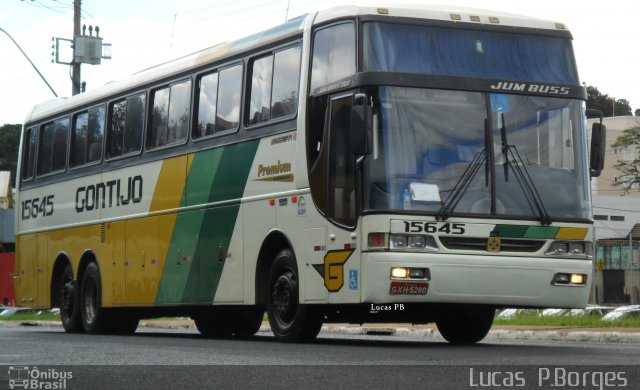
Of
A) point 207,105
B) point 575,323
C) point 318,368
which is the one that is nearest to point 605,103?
point 575,323

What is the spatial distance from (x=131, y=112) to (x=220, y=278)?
4.06m

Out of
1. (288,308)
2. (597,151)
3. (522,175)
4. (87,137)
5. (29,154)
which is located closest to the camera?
(522,175)

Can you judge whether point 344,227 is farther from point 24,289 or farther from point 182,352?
point 24,289

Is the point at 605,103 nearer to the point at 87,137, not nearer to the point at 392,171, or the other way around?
the point at 87,137

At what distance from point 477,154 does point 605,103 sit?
11142 centimetres

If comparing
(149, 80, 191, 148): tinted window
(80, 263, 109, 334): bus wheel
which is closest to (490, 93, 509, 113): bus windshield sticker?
(149, 80, 191, 148): tinted window

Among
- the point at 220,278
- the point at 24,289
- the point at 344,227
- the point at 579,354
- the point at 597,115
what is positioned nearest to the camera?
the point at 579,354

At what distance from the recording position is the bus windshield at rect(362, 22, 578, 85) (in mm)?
14102

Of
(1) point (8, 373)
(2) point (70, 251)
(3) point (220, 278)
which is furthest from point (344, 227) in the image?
(2) point (70, 251)

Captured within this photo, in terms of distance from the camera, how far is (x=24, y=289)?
923 inches

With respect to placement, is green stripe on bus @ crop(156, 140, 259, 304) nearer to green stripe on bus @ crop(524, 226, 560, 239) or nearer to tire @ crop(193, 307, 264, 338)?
tire @ crop(193, 307, 264, 338)

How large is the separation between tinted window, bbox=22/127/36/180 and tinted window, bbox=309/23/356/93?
9.96 meters

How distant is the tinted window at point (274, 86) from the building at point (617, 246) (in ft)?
147

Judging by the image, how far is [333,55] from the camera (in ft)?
47.7
